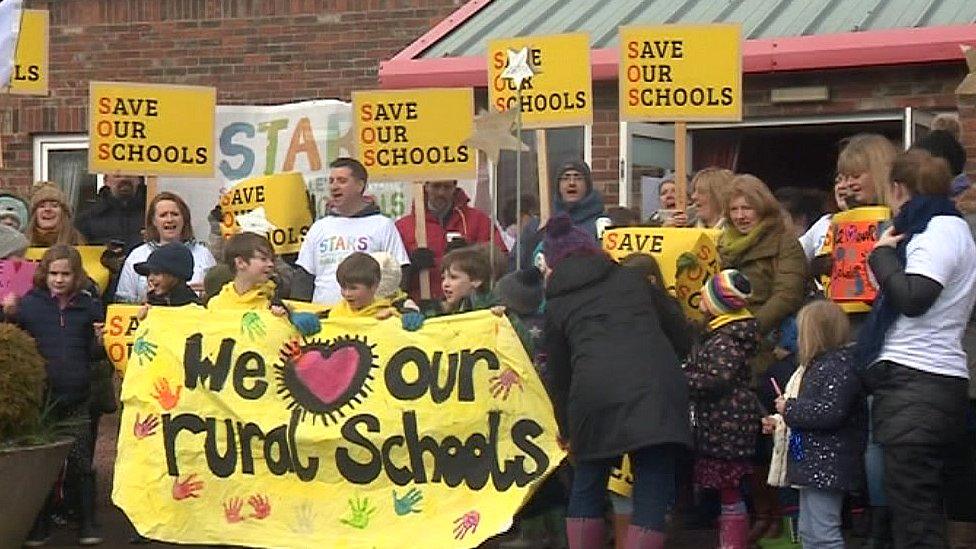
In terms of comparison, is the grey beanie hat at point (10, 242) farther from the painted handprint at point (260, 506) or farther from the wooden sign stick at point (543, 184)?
the wooden sign stick at point (543, 184)

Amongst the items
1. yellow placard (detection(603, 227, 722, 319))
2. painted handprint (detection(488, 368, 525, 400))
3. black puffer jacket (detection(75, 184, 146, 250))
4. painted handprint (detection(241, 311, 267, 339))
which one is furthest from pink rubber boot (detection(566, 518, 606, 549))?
black puffer jacket (detection(75, 184, 146, 250))

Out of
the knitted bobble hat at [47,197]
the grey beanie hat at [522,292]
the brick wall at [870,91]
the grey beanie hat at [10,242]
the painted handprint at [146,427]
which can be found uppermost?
the brick wall at [870,91]

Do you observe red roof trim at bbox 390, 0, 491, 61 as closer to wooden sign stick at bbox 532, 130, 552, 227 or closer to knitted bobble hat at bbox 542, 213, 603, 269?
wooden sign stick at bbox 532, 130, 552, 227

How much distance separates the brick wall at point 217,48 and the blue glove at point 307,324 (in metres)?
6.07

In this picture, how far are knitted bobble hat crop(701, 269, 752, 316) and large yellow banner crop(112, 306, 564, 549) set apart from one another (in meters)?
0.94

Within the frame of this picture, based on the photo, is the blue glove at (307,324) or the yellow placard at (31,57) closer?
the blue glove at (307,324)

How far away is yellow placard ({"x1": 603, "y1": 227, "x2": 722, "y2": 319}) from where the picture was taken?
28.8ft

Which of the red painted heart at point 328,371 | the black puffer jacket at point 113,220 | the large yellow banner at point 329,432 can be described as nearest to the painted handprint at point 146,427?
the large yellow banner at point 329,432

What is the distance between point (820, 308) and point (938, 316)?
0.69 meters

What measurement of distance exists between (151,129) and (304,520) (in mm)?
3004

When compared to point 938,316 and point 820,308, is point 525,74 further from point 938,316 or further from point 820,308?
point 938,316

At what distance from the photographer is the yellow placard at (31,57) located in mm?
11641

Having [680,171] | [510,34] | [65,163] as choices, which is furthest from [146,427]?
[65,163]

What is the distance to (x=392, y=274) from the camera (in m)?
9.07
